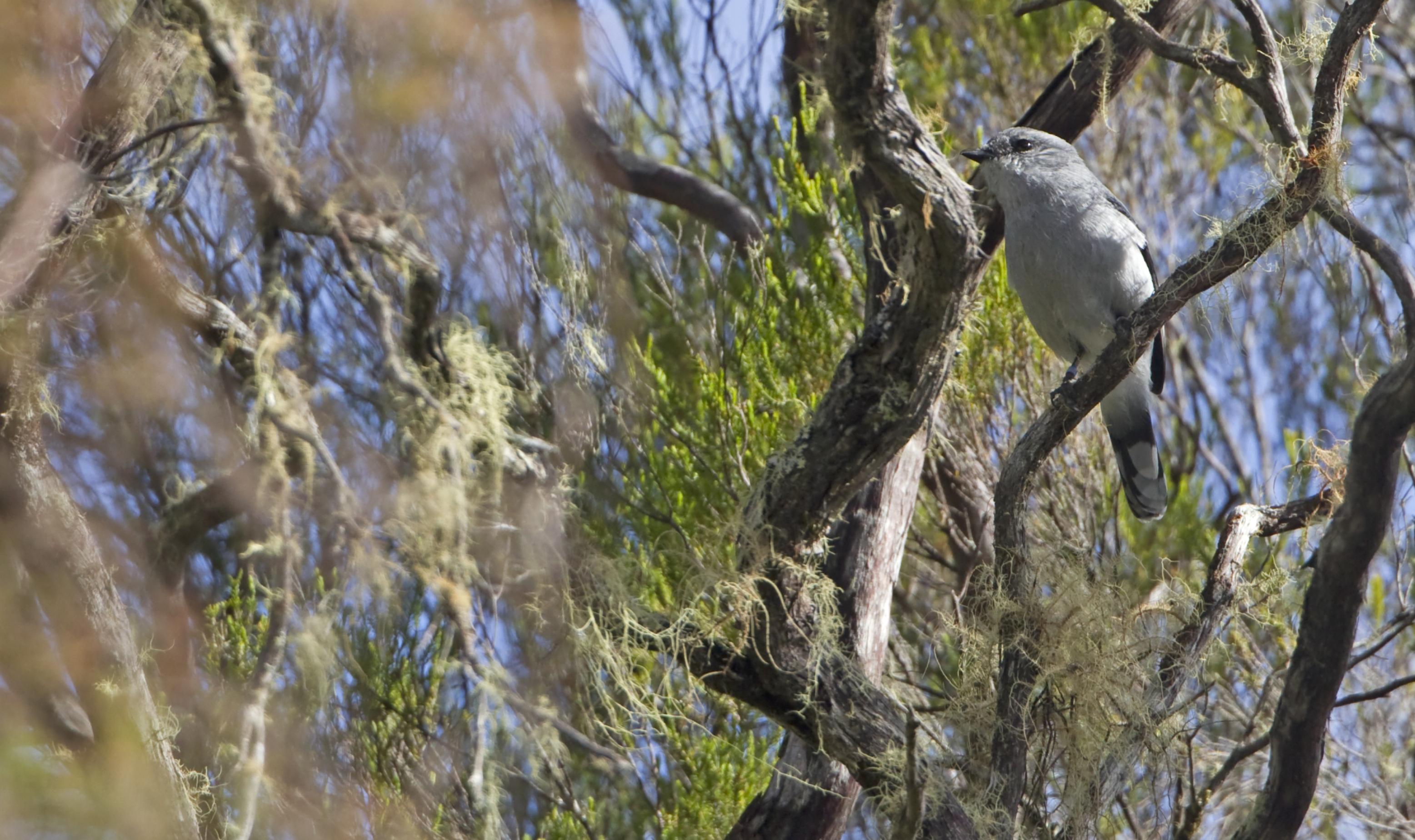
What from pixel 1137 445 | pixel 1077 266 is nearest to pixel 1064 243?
pixel 1077 266

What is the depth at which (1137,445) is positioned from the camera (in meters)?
3.61

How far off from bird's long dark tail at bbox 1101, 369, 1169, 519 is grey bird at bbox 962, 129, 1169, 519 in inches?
8.2

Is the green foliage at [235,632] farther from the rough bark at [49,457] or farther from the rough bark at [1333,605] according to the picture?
the rough bark at [1333,605]

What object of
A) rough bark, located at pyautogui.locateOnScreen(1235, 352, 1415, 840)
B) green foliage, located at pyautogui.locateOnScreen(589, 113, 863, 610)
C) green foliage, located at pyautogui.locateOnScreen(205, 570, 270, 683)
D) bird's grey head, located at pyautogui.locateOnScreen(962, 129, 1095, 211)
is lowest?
green foliage, located at pyautogui.locateOnScreen(205, 570, 270, 683)

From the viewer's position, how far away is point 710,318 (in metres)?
3.89

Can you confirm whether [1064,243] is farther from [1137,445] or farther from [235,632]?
[235,632]

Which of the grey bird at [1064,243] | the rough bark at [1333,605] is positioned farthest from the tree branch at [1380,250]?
the grey bird at [1064,243]

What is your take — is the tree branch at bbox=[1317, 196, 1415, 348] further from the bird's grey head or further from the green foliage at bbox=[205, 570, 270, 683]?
the green foliage at bbox=[205, 570, 270, 683]

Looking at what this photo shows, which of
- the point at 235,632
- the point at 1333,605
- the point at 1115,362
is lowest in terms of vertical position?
the point at 235,632

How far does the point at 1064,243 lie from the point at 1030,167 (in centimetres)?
25

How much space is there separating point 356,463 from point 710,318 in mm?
1688

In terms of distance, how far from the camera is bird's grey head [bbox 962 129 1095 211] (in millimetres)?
3215

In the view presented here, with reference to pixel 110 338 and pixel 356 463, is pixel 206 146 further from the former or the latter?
pixel 356 463

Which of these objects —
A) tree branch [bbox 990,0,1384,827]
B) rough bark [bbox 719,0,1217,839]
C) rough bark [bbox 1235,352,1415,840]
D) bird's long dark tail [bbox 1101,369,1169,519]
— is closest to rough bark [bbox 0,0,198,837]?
rough bark [bbox 719,0,1217,839]
